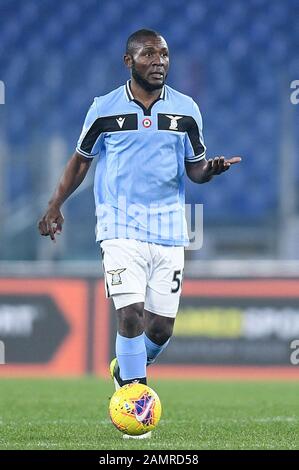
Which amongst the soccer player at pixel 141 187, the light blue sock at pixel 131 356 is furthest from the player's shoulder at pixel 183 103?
the light blue sock at pixel 131 356

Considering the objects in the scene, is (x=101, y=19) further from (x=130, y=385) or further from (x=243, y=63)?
(x=130, y=385)

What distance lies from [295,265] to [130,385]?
5444 millimetres

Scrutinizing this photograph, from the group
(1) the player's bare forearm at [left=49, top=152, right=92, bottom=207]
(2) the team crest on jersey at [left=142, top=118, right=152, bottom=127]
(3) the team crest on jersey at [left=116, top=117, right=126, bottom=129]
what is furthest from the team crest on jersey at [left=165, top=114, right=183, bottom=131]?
(1) the player's bare forearm at [left=49, top=152, right=92, bottom=207]

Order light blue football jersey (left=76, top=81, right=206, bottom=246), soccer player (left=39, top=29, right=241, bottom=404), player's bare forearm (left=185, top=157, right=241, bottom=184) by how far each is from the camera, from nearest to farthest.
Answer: player's bare forearm (left=185, top=157, right=241, bottom=184)
soccer player (left=39, top=29, right=241, bottom=404)
light blue football jersey (left=76, top=81, right=206, bottom=246)

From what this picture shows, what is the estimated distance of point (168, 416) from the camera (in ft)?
21.3

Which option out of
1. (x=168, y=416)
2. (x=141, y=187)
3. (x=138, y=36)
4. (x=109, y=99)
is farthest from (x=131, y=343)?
(x=138, y=36)

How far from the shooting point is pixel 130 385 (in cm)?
520

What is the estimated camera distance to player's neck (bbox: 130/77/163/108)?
5500 mm

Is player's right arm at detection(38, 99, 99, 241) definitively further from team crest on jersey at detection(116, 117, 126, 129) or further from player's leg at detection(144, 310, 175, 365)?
player's leg at detection(144, 310, 175, 365)

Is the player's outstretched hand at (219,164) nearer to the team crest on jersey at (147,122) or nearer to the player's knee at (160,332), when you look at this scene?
the team crest on jersey at (147,122)

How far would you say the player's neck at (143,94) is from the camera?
5.50 metres

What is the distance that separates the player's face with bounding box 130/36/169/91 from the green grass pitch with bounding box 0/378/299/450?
176 centimetres

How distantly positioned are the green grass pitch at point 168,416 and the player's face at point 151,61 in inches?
69.3

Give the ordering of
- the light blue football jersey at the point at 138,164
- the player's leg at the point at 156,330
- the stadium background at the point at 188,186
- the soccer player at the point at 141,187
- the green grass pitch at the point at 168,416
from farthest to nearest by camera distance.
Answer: the stadium background at the point at 188,186, the player's leg at the point at 156,330, the light blue football jersey at the point at 138,164, the soccer player at the point at 141,187, the green grass pitch at the point at 168,416
